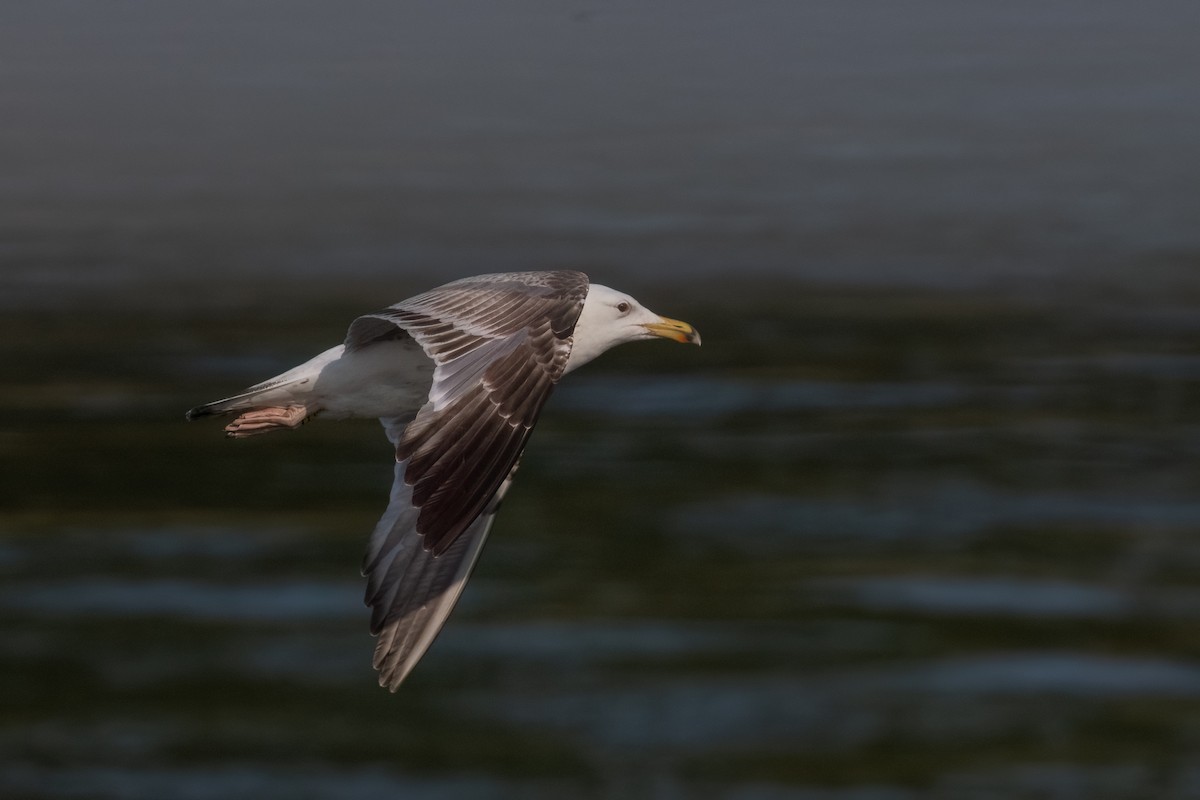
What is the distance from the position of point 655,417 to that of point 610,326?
20.1 ft

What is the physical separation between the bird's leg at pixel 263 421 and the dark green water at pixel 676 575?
6.60 ft

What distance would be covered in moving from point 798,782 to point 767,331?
293 inches

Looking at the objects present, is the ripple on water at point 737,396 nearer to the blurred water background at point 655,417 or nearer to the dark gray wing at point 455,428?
the blurred water background at point 655,417

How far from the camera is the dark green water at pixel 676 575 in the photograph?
10094mm

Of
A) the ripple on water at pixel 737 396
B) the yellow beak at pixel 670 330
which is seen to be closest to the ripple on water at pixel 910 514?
the ripple on water at pixel 737 396

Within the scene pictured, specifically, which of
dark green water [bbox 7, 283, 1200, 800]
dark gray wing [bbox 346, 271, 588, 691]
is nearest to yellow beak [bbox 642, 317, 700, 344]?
dark gray wing [bbox 346, 271, 588, 691]

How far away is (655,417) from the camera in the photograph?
15266mm

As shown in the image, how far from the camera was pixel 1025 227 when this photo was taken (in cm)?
1995

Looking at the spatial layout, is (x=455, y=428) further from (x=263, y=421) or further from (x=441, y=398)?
(x=263, y=421)

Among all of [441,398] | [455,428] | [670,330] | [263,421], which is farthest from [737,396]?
[455,428]

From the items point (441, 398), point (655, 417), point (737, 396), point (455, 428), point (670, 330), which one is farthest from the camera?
point (737, 396)

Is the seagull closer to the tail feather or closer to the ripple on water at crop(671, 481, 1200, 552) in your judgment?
A: the tail feather

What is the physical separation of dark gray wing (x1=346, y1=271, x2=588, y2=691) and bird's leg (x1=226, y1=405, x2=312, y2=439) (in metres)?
0.38

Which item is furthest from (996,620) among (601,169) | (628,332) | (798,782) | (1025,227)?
(601,169)
